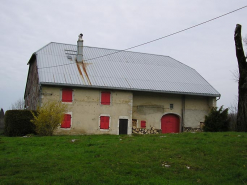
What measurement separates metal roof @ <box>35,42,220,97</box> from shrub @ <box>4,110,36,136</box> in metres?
2.82

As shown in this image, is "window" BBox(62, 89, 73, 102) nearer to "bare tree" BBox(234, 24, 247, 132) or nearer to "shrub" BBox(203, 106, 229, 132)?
"shrub" BBox(203, 106, 229, 132)

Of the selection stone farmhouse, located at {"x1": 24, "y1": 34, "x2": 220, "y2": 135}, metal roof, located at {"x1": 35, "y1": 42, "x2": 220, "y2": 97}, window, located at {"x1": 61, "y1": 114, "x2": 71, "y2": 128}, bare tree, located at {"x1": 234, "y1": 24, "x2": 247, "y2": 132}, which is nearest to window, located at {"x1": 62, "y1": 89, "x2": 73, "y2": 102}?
stone farmhouse, located at {"x1": 24, "y1": 34, "x2": 220, "y2": 135}

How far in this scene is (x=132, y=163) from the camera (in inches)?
383

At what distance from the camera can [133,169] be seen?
913 centimetres

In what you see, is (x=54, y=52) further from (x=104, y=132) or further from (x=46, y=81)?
(x=104, y=132)

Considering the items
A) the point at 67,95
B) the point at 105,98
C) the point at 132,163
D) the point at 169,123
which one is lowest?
the point at 132,163

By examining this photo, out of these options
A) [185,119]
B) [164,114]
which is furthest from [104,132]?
[185,119]

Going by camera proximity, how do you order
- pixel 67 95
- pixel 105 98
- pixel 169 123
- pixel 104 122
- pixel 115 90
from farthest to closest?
pixel 169 123 < pixel 115 90 < pixel 105 98 < pixel 104 122 < pixel 67 95

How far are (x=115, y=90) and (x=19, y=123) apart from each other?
772cm

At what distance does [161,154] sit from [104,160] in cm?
206

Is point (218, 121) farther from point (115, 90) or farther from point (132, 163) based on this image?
point (132, 163)

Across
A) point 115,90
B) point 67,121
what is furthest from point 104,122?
point 67,121

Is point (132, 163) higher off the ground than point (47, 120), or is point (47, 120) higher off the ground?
point (47, 120)

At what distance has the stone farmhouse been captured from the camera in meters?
23.4
